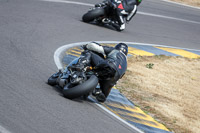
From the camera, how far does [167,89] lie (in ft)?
31.6

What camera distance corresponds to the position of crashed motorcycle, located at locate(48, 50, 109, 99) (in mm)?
6525

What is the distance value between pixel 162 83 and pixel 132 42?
3565mm

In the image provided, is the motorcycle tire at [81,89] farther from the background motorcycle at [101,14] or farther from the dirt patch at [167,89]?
the background motorcycle at [101,14]

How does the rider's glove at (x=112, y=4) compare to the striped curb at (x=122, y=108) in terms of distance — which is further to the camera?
the rider's glove at (x=112, y=4)

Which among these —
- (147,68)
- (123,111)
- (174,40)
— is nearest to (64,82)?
(123,111)

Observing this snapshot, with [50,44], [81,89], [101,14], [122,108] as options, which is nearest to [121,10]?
[101,14]

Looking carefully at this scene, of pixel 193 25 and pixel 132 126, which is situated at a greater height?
pixel 132 126

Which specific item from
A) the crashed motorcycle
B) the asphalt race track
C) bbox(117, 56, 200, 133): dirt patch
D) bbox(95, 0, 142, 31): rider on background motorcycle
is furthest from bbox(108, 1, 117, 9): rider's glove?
the crashed motorcycle

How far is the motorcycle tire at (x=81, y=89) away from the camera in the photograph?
6.48 metres

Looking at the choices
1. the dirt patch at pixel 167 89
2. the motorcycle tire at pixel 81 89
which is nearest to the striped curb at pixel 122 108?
the dirt patch at pixel 167 89

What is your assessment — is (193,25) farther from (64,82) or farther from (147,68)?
(64,82)

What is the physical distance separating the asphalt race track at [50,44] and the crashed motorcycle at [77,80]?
0.16 metres

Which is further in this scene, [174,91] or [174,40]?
[174,40]

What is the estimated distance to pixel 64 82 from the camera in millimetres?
7133
